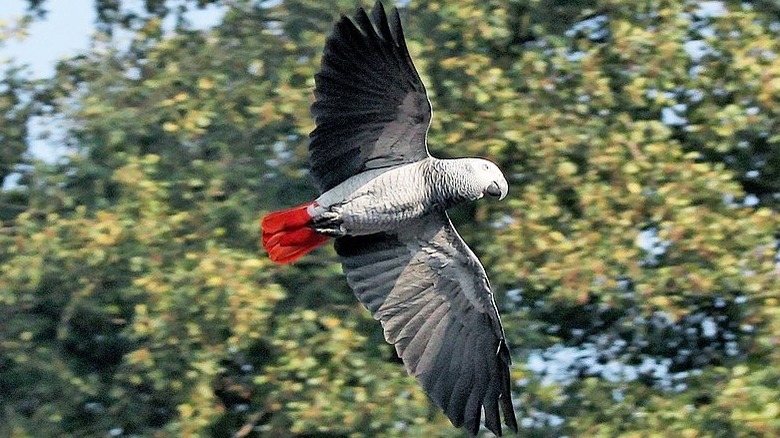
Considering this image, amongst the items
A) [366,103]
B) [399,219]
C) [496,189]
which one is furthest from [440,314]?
[366,103]

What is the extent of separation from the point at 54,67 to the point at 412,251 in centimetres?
375

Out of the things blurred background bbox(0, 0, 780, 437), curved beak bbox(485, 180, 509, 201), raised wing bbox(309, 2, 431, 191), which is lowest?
blurred background bbox(0, 0, 780, 437)

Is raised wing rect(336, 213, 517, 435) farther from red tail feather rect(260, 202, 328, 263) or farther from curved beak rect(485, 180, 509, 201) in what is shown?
curved beak rect(485, 180, 509, 201)

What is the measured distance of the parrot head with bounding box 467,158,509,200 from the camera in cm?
609

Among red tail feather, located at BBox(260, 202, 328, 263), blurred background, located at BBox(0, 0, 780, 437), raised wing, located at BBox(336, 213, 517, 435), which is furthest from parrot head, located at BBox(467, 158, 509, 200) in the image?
blurred background, located at BBox(0, 0, 780, 437)

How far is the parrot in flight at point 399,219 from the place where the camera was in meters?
5.95

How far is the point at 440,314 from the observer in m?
6.75

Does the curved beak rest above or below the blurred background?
above

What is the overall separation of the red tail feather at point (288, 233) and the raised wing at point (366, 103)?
15 cm

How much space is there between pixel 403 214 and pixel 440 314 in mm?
658

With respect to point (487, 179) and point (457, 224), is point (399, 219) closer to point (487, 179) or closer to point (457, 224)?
point (487, 179)

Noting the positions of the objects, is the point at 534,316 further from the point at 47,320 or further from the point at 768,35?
the point at 47,320

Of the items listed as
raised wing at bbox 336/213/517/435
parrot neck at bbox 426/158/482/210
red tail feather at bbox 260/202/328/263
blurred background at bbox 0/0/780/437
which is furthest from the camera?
blurred background at bbox 0/0/780/437

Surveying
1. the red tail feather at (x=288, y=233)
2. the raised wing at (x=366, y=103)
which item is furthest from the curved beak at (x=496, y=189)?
the red tail feather at (x=288, y=233)
